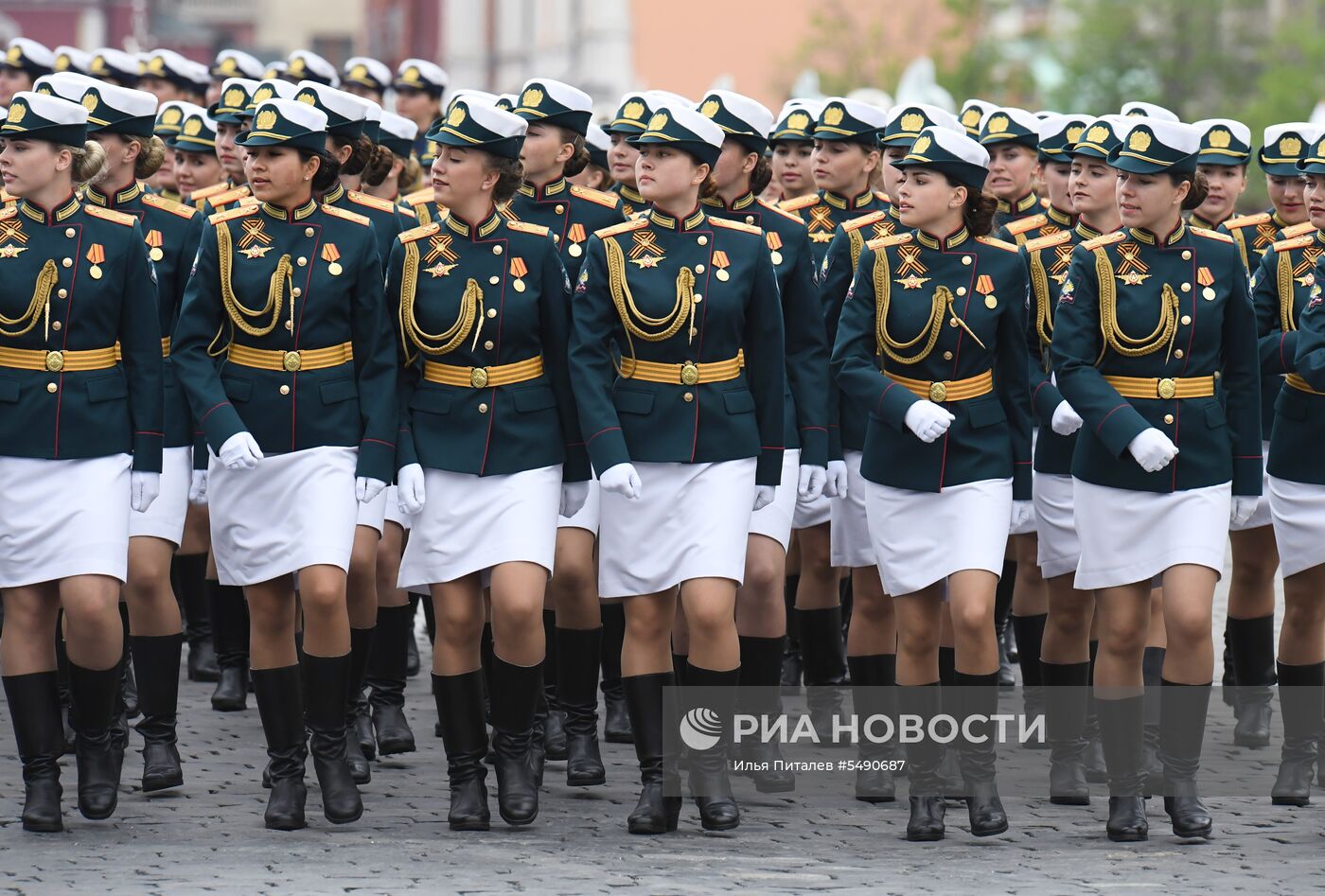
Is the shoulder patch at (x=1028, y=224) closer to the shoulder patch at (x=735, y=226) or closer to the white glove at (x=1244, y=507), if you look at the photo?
the shoulder patch at (x=735, y=226)

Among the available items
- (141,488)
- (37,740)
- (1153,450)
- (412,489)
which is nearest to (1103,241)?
(1153,450)

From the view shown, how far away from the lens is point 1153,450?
26.0 feet

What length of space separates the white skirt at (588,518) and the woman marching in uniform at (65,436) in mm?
1441

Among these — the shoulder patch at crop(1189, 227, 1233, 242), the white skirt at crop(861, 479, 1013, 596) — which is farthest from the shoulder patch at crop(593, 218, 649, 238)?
the shoulder patch at crop(1189, 227, 1233, 242)

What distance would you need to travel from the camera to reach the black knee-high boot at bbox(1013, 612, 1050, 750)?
973cm

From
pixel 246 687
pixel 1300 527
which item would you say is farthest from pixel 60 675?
pixel 1300 527

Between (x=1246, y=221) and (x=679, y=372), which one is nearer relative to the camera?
(x=679, y=372)

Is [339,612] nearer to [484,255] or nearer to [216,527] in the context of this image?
[216,527]

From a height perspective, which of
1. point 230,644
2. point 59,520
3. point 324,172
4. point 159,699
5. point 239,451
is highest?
point 324,172

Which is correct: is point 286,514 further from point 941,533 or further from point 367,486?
point 941,533

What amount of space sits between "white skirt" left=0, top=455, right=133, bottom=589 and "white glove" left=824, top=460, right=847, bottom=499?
2349 mm

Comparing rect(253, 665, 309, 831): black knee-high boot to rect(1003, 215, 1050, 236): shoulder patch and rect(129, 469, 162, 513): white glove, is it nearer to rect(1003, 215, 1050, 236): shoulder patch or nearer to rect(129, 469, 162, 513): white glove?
rect(129, 469, 162, 513): white glove

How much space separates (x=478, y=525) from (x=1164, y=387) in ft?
7.25

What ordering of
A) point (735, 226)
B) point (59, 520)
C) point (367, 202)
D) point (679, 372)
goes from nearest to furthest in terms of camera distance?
point (59, 520)
point (679, 372)
point (735, 226)
point (367, 202)
